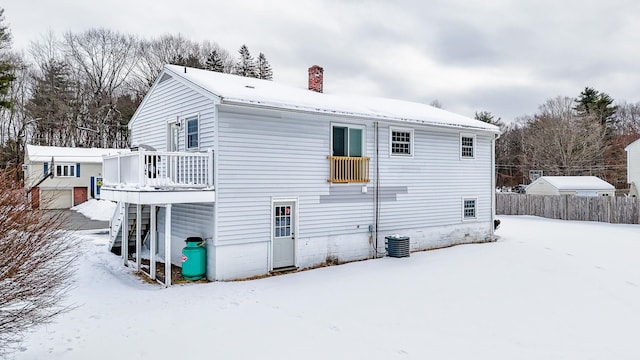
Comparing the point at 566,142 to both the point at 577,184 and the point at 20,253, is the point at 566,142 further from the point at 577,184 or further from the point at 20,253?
the point at 20,253

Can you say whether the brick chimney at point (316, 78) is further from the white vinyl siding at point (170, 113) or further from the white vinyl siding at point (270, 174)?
the white vinyl siding at point (170, 113)

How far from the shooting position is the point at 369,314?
763 cm

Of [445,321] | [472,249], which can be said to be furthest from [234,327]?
[472,249]

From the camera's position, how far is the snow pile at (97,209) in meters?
25.9

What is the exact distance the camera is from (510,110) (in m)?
52.9

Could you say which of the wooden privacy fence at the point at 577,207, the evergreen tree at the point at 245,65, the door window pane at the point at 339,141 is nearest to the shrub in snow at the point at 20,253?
the door window pane at the point at 339,141

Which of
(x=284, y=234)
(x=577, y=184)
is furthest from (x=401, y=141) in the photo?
(x=577, y=184)

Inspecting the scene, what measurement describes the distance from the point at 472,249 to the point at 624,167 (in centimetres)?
3655

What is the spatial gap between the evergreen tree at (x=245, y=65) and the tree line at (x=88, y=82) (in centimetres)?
148

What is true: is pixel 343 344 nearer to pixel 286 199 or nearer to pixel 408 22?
pixel 286 199

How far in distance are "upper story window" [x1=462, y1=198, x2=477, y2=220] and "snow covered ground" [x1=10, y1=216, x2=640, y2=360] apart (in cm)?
350

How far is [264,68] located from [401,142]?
3386cm

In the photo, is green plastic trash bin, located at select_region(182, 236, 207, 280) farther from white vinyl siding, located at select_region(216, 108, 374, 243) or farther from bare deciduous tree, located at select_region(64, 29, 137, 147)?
bare deciduous tree, located at select_region(64, 29, 137, 147)

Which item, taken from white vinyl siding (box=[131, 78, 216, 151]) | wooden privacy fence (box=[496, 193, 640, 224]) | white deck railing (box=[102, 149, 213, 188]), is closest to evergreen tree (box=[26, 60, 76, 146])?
white vinyl siding (box=[131, 78, 216, 151])
